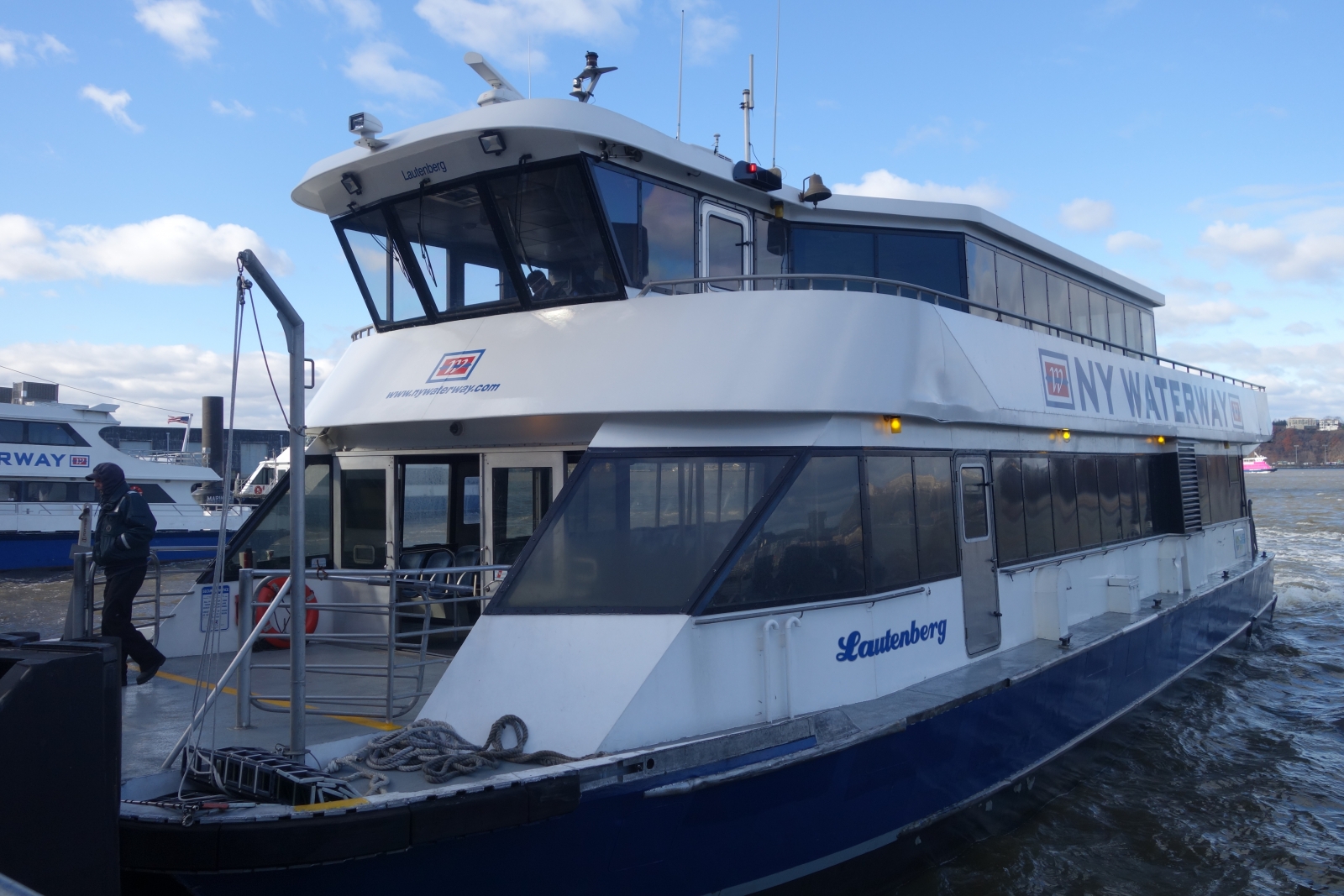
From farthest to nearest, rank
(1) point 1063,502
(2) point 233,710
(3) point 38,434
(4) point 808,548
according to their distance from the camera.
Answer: (3) point 38,434
(1) point 1063,502
(2) point 233,710
(4) point 808,548

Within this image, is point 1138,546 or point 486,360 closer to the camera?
point 486,360

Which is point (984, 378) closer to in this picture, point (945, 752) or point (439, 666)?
point (945, 752)

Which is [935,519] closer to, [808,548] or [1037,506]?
[808,548]

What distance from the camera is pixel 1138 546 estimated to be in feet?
30.6

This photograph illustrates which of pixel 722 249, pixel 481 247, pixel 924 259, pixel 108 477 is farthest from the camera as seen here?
pixel 924 259

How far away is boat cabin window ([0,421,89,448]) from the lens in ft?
78.5

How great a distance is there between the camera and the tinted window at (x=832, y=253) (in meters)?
7.29

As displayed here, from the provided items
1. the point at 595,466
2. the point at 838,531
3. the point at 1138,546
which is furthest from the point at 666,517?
the point at 1138,546

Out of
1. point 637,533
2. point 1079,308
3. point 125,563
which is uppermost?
point 1079,308

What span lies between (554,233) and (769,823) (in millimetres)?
3726

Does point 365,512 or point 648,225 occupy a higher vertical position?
point 648,225

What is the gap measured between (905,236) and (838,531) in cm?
374

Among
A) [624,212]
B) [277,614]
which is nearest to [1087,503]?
[624,212]

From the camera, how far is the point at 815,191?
6910 mm
